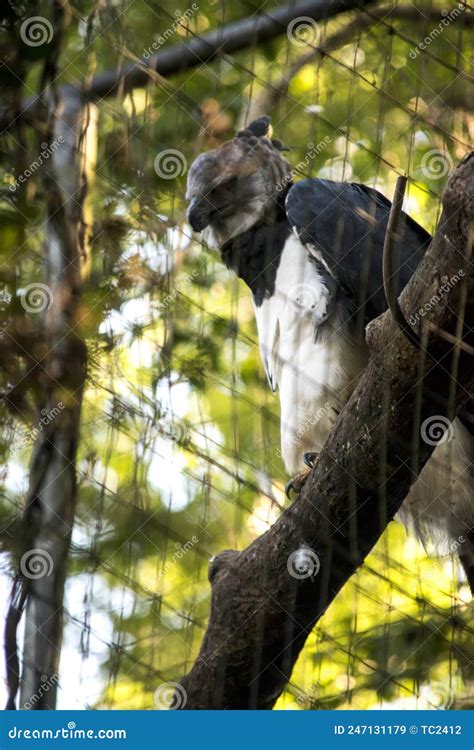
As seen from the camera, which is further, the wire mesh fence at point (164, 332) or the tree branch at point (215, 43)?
the tree branch at point (215, 43)

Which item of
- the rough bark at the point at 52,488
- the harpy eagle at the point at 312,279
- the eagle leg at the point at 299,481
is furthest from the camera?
the harpy eagle at the point at 312,279

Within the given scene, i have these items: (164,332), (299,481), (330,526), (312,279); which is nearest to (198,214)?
(312,279)

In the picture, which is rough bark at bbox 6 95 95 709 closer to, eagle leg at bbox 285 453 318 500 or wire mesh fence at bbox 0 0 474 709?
wire mesh fence at bbox 0 0 474 709

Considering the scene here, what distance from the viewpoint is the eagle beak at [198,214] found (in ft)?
10.1

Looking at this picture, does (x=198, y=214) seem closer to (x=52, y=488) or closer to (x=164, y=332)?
(x=164, y=332)

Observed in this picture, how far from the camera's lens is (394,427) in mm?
2055

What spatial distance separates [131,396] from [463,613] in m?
1.50

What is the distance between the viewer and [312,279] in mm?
2889

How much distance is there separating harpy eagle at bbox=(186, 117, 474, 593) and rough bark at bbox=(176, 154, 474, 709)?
0.54 m

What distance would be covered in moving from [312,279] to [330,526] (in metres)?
0.92

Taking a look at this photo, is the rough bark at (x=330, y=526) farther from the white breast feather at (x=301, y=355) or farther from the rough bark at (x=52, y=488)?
the white breast feather at (x=301, y=355)

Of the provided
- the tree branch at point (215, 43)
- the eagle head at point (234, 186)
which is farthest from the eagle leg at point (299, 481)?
the tree branch at point (215, 43)

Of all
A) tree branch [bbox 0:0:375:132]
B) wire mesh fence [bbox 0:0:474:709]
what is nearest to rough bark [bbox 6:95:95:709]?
wire mesh fence [bbox 0:0:474:709]
